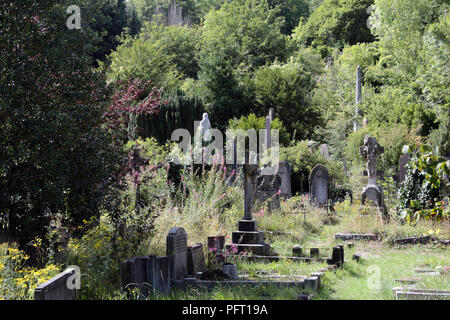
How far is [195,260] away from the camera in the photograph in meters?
7.02

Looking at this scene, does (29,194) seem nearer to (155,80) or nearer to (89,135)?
(89,135)

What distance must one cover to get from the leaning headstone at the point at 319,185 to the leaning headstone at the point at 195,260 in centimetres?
821

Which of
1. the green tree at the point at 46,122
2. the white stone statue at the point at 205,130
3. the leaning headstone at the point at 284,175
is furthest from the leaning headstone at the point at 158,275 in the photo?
the white stone statue at the point at 205,130

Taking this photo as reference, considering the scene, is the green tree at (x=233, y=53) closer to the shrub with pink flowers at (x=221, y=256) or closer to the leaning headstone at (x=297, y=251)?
the leaning headstone at (x=297, y=251)

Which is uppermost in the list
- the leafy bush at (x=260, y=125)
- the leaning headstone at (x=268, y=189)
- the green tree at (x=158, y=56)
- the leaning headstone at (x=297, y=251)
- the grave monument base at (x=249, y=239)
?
the green tree at (x=158, y=56)

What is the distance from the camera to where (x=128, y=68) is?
1025 inches

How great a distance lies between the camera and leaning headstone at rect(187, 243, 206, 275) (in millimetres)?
6891

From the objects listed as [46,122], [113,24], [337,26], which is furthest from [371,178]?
[337,26]

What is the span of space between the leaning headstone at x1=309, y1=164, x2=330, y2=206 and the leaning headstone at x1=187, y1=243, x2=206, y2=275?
26.9ft

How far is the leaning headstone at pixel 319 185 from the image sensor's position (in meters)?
14.9

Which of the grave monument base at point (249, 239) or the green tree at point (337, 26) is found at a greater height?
the green tree at point (337, 26)

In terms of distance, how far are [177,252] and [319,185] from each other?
A: 362 inches
